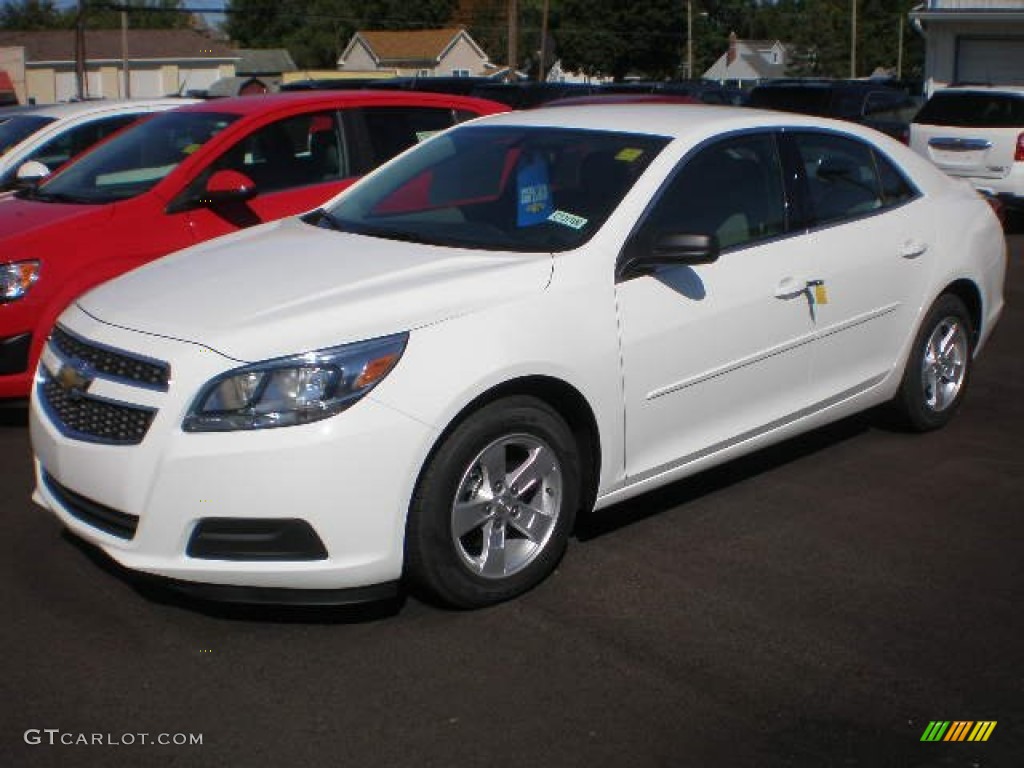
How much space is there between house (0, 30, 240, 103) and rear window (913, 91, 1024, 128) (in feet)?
210

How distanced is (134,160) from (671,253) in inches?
160

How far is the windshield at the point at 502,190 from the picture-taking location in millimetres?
5141

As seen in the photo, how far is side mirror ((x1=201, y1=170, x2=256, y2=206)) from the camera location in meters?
7.14

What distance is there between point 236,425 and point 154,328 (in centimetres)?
54

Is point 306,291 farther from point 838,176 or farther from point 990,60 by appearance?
point 990,60

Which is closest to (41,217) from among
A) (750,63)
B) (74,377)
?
(74,377)

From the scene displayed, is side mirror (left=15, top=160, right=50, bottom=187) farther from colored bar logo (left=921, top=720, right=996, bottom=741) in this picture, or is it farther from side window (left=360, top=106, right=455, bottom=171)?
colored bar logo (left=921, top=720, right=996, bottom=741)

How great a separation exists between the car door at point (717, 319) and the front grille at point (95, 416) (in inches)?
65.4

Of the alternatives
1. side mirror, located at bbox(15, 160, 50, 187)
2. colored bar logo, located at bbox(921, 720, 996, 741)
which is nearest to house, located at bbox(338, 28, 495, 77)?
side mirror, located at bbox(15, 160, 50, 187)

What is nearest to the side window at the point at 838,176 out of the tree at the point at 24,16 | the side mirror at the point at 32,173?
the side mirror at the point at 32,173

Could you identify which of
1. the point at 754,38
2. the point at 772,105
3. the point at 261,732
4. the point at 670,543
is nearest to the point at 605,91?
the point at 772,105

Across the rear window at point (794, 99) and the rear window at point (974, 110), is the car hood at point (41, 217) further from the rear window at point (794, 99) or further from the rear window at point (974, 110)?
the rear window at point (794, 99)

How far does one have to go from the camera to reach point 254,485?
4.12 meters

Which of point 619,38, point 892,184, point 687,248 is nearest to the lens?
point 687,248
